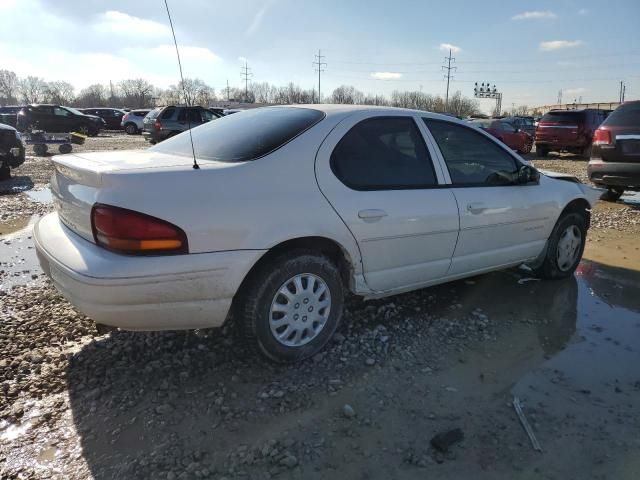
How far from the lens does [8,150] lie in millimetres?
10367

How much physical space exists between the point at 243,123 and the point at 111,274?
5.18ft

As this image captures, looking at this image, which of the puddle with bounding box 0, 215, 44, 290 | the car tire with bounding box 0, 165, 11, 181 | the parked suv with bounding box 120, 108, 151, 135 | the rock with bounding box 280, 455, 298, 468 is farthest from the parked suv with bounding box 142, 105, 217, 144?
the rock with bounding box 280, 455, 298, 468

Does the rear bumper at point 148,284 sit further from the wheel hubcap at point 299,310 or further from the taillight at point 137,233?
the wheel hubcap at point 299,310

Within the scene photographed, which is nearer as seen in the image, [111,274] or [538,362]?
[111,274]

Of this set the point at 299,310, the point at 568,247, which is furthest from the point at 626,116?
the point at 299,310

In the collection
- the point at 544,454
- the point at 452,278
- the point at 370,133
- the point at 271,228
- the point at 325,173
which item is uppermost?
the point at 370,133

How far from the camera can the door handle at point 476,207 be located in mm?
3786

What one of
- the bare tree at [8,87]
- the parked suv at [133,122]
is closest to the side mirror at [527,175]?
the parked suv at [133,122]

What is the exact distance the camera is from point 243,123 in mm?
3625

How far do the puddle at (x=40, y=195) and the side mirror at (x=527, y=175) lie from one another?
706cm

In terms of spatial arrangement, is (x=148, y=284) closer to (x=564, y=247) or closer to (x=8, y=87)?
(x=564, y=247)

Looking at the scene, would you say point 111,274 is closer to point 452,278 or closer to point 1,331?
point 1,331

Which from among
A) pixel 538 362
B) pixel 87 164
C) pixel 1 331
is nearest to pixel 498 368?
pixel 538 362

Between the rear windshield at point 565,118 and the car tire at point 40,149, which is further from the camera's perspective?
the rear windshield at point 565,118
